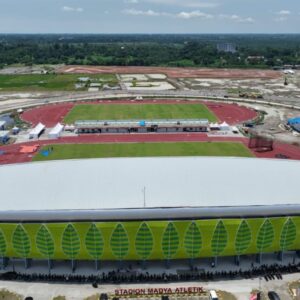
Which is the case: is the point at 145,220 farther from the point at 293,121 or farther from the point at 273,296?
the point at 293,121

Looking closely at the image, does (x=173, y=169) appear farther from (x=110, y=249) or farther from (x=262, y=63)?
(x=262, y=63)

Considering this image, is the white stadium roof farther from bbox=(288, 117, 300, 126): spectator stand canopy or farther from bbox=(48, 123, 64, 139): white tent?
bbox=(288, 117, 300, 126): spectator stand canopy

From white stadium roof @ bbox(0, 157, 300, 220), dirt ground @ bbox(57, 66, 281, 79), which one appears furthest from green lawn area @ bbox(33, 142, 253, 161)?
dirt ground @ bbox(57, 66, 281, 79)

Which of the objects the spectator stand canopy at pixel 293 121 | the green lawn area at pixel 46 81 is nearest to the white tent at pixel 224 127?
the spectator stand canopy at pixel 293 121

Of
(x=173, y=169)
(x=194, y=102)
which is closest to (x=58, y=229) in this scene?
(x=173, y=169)

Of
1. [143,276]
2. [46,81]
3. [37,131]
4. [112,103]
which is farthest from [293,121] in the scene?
[46,81]
